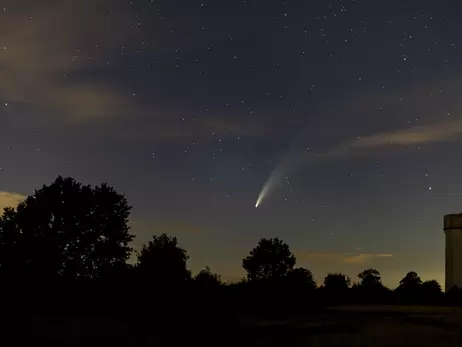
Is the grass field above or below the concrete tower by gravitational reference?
below

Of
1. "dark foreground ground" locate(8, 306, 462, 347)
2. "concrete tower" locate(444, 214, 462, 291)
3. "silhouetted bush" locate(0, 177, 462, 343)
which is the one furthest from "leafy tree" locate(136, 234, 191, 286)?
"concrete tower" locate(444, 214, 462, 291)

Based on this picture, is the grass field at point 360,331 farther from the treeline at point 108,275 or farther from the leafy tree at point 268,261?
the leafy tree at point 268,261

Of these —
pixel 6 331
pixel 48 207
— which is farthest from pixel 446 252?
pixel 6 331

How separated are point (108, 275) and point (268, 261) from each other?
2244 inches

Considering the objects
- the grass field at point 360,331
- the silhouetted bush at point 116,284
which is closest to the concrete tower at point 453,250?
the silhouetted bush at point 116,284

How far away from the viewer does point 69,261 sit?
55.5 meters

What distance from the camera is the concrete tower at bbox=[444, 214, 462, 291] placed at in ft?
249

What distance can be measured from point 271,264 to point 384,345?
256 ft

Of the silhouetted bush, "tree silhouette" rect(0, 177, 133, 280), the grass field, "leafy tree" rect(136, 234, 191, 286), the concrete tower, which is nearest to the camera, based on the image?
the grass field

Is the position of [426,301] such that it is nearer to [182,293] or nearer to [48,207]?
[182,293]

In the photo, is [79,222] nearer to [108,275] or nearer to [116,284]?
[108,275]

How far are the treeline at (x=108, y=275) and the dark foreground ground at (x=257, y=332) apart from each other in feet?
14.7

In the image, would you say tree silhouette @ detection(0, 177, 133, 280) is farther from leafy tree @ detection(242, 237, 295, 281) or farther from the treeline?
leafy tree @ detection(242, 237, 295, 281)

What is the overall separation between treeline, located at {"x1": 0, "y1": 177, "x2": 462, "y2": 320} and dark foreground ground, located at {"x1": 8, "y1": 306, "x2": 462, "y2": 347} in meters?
4.50
